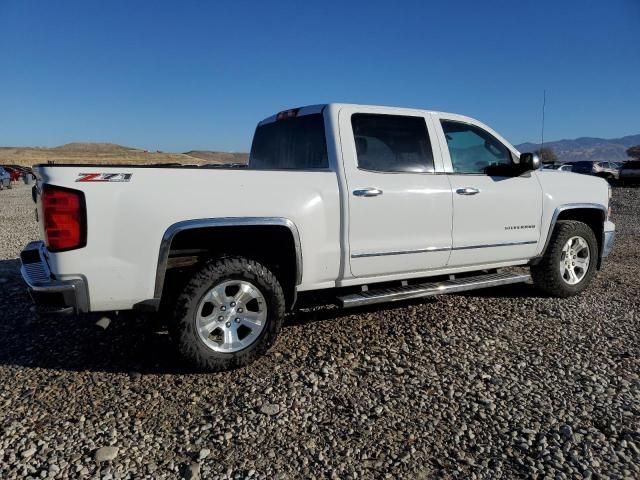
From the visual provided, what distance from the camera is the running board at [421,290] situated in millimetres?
3793

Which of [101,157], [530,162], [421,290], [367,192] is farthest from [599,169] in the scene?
[101,157]

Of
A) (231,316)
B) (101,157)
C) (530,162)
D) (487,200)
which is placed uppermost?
(101,157)

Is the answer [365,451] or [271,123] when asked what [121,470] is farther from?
[271,123]

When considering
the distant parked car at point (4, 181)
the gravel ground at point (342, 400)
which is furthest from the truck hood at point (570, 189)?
the distant parked car at point (4, 181)

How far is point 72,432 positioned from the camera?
268cm

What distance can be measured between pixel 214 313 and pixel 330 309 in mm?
Answer: 1693

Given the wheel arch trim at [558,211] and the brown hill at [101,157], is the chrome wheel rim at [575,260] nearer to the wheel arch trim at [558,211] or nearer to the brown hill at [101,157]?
the wheel arch trim at [558,211]

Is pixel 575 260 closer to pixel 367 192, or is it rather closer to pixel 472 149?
pixel 472 149

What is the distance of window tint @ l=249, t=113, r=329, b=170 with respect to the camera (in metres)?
4.10

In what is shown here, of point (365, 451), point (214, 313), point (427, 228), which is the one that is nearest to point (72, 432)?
point (214, 313)

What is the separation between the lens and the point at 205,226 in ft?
10.5

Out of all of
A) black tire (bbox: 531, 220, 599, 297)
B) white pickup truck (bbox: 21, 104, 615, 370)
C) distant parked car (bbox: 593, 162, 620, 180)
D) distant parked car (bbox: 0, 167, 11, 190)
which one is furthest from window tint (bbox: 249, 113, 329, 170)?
distant parked car (bbox: 0, 167, 11, 190)

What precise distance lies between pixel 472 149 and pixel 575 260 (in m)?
1.88

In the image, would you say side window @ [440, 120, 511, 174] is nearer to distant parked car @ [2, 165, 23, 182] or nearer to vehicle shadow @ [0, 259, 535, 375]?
vehicle shadow @ [0, 259, 535, 375]
